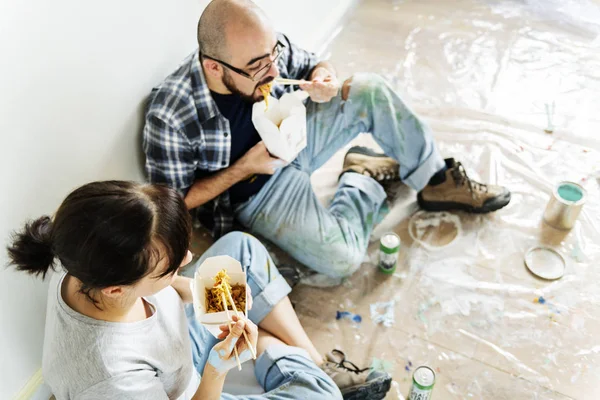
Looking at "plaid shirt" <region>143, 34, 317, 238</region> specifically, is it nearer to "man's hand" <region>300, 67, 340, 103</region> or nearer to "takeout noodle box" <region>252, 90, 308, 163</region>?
"takeout noodle box" <region>252, 90, 308, 163</region>

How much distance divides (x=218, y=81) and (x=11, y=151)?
22.5 inches

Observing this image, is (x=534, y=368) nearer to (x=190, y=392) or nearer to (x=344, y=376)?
(x=344, y=376)

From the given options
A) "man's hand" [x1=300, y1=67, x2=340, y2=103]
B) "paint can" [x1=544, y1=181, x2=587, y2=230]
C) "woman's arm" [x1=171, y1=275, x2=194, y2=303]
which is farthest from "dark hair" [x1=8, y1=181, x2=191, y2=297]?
"paint can" [x1=544, y1=181, x2=587, y2=230]

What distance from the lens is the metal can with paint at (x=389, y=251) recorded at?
1783 mm

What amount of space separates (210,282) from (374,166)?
39.1 inches

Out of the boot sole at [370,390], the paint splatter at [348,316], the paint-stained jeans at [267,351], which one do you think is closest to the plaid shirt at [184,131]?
the paint-stained jeans at [267,351]

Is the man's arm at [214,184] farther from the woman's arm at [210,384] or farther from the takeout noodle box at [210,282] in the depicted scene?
the woman's arm at [210,384]

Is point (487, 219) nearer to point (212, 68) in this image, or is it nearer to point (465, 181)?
point (465, 181)

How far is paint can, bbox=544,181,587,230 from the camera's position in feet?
6.13

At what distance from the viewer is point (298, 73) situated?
1.85 meters

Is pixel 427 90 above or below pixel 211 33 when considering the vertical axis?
below

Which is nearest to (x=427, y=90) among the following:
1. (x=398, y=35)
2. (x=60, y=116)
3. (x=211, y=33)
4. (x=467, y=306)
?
(x=398, y=35)

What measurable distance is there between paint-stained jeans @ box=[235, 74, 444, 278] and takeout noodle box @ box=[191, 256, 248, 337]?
535mm

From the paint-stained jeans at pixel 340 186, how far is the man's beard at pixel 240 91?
0.30 metres
